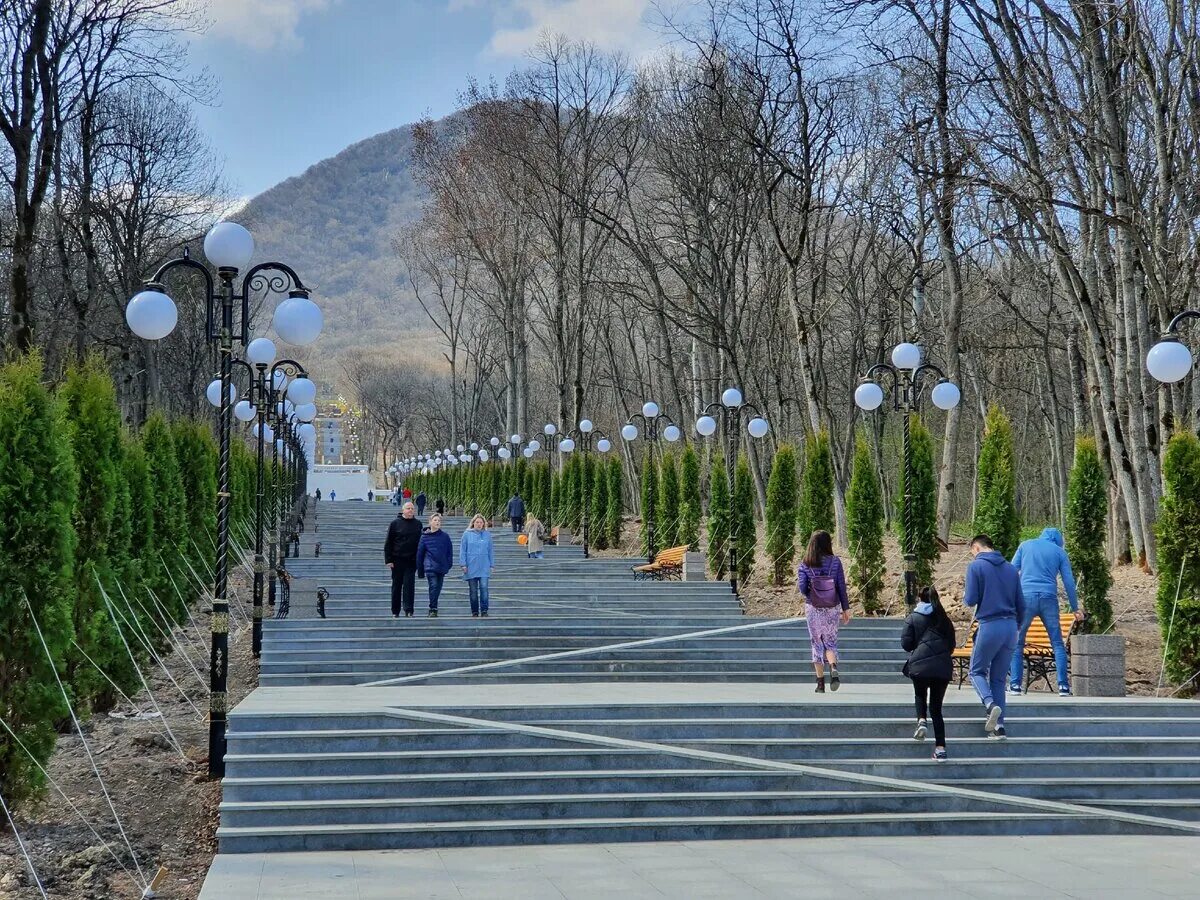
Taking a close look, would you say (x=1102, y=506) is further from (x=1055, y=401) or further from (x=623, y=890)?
(x=1055, y=401)

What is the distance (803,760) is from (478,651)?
6.90 metres

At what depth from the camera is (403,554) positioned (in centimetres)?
1842

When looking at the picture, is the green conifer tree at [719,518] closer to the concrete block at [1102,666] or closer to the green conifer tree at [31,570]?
the concrete block at [1102,666]

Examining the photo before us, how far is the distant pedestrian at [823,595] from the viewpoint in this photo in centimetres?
1254

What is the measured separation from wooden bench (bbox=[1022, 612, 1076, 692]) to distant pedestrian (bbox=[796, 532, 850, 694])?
246cm

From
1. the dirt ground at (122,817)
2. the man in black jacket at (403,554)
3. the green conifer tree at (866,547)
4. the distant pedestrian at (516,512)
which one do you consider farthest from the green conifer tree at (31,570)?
the distant pedestrian at (516,512)

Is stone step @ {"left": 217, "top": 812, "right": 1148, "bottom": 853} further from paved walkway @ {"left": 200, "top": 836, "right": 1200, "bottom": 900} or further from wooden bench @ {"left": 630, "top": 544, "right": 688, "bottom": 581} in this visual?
wooden bench @ {"left": 630, "top": 544, "right": 688, "bottom": 581}

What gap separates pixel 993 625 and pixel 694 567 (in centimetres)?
1303

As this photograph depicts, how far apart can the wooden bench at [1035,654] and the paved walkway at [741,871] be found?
3.94 meters

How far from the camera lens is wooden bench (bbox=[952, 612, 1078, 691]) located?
14.0 meters

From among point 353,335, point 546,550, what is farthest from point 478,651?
point 353,335

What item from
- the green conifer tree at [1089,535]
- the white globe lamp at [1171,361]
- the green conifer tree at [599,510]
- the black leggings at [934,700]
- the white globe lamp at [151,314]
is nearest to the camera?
the white globe lamp at [151,314]

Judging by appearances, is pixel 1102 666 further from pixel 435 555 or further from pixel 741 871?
pixel 435 555

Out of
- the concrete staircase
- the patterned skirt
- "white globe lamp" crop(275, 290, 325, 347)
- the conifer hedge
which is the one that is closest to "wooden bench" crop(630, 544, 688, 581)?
the concrete staircase
